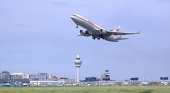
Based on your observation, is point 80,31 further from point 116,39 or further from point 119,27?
point 119,27

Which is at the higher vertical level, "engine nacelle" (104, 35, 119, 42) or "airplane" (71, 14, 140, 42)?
"airplane" (71, 14, 140, 42)

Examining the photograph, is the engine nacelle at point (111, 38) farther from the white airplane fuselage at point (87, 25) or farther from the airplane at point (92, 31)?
the white airplane fuselage at point (87, 25)

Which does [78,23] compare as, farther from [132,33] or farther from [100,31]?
[132,33]

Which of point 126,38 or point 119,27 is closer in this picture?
point 126,38

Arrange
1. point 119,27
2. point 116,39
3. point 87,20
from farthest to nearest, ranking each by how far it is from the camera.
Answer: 1. point 119,27
2. point 116,39
3. point 87,20

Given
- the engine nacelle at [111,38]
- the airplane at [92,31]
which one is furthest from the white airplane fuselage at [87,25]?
the engine nacelle at [111,38]

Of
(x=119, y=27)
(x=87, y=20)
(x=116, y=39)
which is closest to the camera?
(x=87, y=20)

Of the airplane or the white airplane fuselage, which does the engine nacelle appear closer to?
the airplane

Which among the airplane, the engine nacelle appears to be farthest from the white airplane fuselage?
the engine nacelle

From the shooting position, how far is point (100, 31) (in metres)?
118

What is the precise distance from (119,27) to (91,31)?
139ft

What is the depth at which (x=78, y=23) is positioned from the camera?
11794cm

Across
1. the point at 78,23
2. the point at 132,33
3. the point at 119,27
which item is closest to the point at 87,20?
the point at 78,23

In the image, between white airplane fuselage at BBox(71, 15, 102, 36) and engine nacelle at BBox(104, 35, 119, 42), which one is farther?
engine nacelle at BBox(104, 35, 119, 42)
